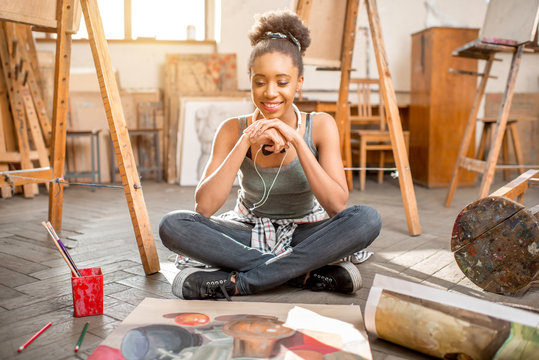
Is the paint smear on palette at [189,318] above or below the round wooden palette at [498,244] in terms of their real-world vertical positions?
below

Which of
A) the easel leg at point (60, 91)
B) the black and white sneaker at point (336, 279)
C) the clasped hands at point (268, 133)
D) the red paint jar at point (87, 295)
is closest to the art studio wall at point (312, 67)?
the easel leg at point (60, 91)

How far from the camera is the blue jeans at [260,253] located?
4.57 ft

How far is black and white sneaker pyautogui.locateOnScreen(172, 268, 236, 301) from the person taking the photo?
4.52ft

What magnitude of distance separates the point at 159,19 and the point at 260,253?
4.36 meters

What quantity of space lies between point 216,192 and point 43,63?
3.70 m

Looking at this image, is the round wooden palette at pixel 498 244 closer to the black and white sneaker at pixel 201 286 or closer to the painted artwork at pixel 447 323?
the painted artwork at pixel 447 323

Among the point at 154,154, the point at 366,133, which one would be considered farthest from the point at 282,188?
the point at 154,154

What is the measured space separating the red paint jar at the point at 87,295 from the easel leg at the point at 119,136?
38 centimetres

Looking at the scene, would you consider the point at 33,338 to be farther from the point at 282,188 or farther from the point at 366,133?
the point at 366,133

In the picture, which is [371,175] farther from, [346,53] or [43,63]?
[43,63]

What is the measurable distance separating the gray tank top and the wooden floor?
315mm

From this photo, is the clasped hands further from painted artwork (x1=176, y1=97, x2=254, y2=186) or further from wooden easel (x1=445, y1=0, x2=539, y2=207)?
painted artwork (x1=176, y1=97, x2=254, y2=186)

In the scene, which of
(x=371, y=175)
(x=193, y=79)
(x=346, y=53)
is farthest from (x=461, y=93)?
(x=193, y=79)

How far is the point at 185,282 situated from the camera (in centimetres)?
138
